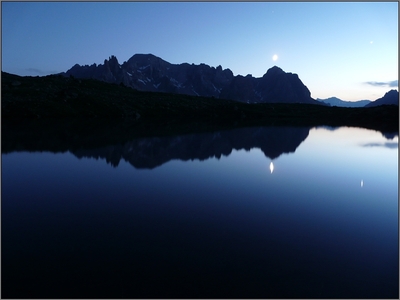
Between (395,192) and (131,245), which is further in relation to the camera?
(395,192)

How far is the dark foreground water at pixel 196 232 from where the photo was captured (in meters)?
8.54

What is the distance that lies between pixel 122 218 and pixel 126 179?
7.29 meters

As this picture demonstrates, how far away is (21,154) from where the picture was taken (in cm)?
2747

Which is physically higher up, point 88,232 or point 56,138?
point 56,138

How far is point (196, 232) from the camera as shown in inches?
468

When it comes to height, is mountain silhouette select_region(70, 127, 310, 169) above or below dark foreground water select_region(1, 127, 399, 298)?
above

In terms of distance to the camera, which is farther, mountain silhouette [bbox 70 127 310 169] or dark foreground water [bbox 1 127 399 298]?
mountain silhouette [bbox 70 127 310 169]

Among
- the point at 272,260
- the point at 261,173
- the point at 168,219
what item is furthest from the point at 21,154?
the point at 272,260

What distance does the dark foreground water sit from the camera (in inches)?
336

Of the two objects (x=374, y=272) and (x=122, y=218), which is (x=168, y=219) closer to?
(x=122, y=218)

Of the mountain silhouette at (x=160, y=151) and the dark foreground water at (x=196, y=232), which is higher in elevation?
the mountain silhouette at (x=160, y=151)

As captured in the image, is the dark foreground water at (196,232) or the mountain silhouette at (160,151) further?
the mountain silhouette at (160,151)

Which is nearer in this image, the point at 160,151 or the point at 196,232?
the point at 196,232

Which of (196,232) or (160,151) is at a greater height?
(160,151)
